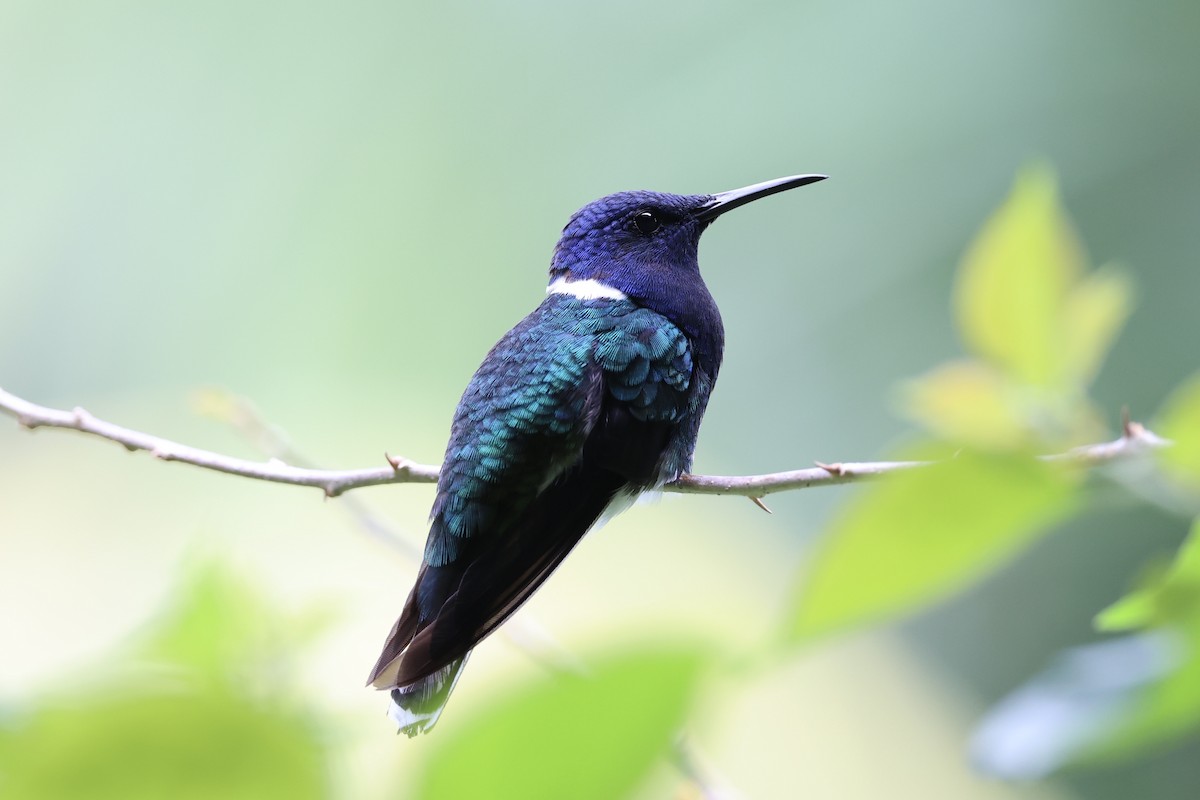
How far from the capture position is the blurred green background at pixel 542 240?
5.03 m

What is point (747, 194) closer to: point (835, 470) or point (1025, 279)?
point (835, 470)

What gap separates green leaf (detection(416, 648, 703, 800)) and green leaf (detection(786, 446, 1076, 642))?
0.06m

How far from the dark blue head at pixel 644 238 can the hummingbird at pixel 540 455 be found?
Answer: 6.0 inches

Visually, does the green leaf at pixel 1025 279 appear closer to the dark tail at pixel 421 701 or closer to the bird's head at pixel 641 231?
the dark tail at pixel 421 701

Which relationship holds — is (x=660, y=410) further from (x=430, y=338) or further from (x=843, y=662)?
(x=430, y=338)

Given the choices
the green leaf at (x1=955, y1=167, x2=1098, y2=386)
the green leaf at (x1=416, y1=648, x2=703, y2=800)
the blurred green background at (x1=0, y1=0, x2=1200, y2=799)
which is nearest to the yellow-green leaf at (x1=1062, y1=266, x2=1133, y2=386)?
A: the green leaf at (x1=955, y1=167, x2=1098, y2=386)

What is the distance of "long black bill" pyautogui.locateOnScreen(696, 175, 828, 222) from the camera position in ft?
8.83

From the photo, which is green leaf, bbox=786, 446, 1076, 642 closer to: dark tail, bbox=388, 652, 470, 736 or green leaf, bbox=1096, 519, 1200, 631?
green leaf, bbox=1096, 519, 1200, 631

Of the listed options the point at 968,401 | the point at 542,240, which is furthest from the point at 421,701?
the point at 542,240

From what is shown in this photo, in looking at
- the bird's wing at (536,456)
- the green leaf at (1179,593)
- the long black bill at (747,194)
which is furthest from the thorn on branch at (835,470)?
the long black bill at (747,194)

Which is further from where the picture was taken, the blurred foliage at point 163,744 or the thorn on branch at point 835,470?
the thorn on branch at point 835,470

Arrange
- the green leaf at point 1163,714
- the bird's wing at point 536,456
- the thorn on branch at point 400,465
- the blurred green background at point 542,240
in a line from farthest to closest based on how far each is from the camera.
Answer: the blurred green background at point 542,240 < the bird's wing at point 536,456 < the thorn on branch at point 400,465 < the green leaf at point 1163,714

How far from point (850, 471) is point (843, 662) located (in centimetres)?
398

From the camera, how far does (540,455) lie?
2.01 meters
